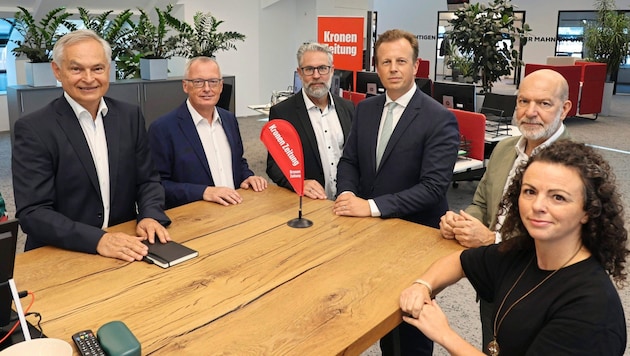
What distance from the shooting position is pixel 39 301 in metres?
1.55

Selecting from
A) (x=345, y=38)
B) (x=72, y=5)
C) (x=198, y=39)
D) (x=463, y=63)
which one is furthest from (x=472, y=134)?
(x=72, y=5)

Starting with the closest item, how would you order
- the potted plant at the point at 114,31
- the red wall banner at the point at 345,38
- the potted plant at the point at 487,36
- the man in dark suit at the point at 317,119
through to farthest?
the man in dark suit at the point at 317,119 < the red wall banner at the point at 345,38 < the potted plant at the point at 487,36 < the potted plant at the point at 114,31

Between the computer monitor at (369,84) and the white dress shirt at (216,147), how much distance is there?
3.60 m

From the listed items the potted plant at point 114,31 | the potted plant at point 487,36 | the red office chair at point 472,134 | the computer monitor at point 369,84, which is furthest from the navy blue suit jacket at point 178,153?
the potted plant at point 487,36

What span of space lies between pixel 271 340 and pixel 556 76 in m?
1.53

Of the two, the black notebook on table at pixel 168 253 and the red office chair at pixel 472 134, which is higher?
the red office chair at pixel 472 134

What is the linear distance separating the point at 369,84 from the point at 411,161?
4.04m

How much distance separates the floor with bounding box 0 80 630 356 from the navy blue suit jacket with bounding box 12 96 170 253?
47.6 inches

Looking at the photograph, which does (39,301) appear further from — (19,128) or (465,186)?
(465,186)

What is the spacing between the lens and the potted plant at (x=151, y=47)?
25.1 ft

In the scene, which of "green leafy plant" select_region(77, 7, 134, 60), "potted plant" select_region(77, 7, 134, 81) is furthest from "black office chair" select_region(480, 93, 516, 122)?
"green leafy plant" select_region(77, 7, 134, 60)

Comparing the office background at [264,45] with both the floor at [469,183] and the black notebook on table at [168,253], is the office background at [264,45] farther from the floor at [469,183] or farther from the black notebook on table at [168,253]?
the black notebook on table at [168,253]

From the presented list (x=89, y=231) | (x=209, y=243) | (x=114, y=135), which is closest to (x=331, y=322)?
(x=209, y=243)

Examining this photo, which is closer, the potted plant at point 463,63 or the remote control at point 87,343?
the remote control at point 87,343
